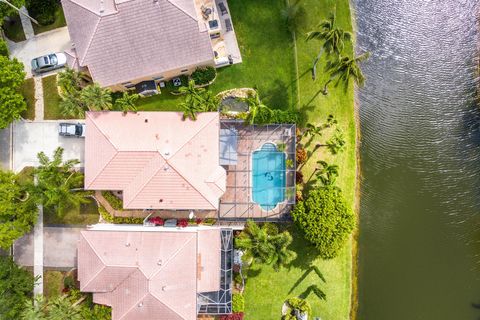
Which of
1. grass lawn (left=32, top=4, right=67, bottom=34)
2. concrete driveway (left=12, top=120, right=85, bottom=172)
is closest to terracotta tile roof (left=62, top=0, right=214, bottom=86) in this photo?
grass lawn (left=32, top=4, right=67, bottom=34)

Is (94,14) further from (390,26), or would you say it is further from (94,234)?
(390,26)

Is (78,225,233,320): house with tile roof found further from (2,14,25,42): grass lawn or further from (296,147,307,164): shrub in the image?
(2,14,25,42): grass lawn

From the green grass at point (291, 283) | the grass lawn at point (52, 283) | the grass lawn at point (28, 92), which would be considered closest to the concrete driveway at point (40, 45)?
the grass lawn at point (28, 92)

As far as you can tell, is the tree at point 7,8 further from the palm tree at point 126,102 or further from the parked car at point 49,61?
the palm tree at point 126,102

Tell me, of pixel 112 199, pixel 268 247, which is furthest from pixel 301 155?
pixel 112 199

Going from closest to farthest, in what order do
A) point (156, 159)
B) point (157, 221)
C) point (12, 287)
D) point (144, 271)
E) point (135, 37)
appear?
point (144, 271) < point (12, 287) < point (135, 37) < point (156, 159) < point (157, 221)

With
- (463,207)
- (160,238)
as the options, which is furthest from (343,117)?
(160,238)

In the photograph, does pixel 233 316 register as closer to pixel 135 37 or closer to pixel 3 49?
pixel 135 37
